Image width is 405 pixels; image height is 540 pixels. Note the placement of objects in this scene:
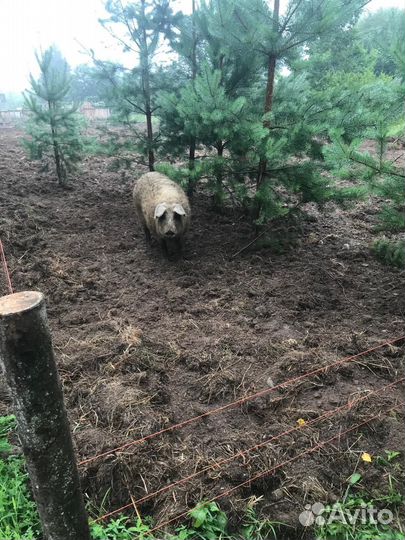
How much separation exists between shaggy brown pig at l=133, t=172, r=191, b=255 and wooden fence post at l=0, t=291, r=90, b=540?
4234 mm

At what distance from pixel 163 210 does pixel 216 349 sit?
8.55 ft

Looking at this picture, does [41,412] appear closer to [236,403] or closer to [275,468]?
[275,468]

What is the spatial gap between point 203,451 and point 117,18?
8.36m

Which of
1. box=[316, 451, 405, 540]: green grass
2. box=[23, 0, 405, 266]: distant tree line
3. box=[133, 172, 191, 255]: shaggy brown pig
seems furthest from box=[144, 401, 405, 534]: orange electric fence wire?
box=[133, 172, 191, 255]: shaggy brown pig

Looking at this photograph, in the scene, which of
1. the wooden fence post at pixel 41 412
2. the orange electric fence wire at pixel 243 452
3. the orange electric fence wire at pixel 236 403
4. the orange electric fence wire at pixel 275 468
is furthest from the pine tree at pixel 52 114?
the wooden fence post at pixel 41 412

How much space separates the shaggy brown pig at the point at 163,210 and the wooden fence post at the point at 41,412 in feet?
13.9

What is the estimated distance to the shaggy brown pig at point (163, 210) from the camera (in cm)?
581

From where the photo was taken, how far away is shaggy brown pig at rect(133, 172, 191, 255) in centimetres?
581

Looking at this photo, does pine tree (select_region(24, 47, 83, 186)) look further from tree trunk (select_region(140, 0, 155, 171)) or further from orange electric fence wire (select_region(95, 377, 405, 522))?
orange electric fence wire (select_region(95, 377, 405, 522))

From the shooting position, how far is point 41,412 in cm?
156

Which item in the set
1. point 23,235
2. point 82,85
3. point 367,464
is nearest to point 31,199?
point 23,235

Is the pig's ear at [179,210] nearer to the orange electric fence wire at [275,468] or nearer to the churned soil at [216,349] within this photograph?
the churned soil at [216,349]

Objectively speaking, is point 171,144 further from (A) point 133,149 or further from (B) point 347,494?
(B) point 347,494

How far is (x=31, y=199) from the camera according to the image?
323 inches
